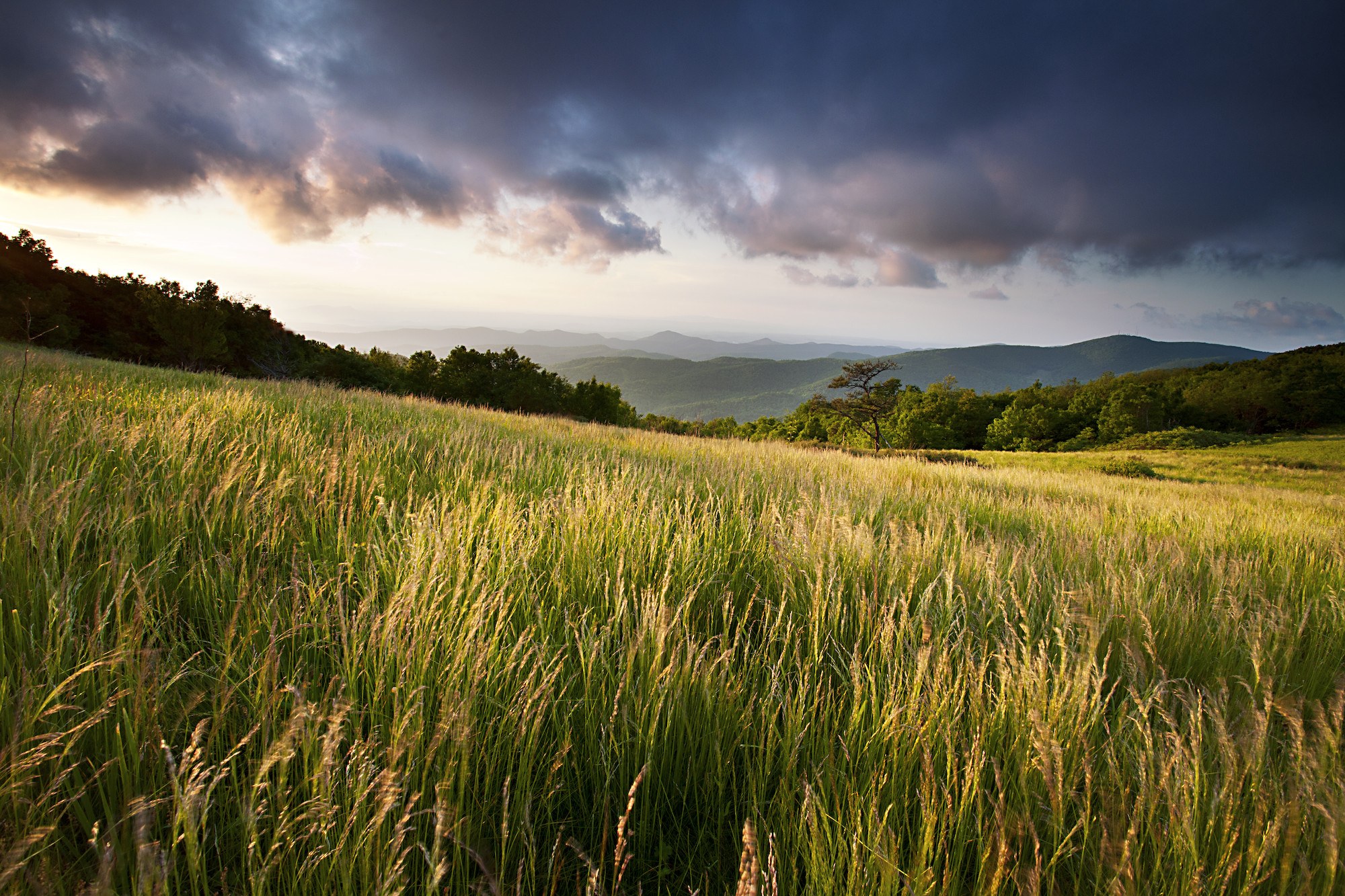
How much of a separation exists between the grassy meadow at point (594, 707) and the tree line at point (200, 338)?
2491 centimetres

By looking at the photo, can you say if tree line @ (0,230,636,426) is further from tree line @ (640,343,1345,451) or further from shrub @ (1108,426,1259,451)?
shrub @ (1108,426,1259,451)

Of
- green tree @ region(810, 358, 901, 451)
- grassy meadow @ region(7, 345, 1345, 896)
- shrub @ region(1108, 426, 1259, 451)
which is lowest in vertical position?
shrub @ region(1108, 426, 1259, 451)

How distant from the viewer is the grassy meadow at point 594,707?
3.19ft

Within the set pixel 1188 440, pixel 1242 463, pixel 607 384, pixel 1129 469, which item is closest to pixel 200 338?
pixel 607 384

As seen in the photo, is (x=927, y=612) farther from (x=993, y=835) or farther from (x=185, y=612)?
(x=185, y=612)

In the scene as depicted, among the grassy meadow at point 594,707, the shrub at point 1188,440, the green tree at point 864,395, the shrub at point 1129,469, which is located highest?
the green tree at point 864,395

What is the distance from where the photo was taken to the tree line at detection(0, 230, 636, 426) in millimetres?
33281

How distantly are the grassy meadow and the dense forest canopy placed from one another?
50.2 feet

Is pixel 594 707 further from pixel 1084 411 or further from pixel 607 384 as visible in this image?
pixel 1084 411

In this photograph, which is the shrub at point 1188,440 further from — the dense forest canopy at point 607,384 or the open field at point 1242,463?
the open field at point 1242,463

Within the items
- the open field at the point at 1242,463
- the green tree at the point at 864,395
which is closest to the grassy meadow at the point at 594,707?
the open field at the point at 1242,463

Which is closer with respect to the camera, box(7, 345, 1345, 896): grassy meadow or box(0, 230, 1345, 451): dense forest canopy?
box(7, 345, 1345, 896): grassy meadow

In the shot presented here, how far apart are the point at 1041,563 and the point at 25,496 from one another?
198 inches

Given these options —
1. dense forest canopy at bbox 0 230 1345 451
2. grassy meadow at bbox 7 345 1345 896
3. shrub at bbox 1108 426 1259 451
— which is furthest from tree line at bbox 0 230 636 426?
shrub at bbox 1108 426 1259 451
